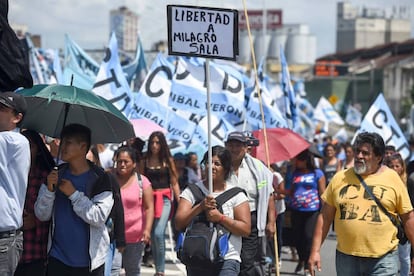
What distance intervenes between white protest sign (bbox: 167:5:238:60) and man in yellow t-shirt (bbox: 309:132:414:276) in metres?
1.18

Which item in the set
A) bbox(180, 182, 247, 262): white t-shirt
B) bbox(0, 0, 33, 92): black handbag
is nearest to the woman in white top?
bbox(180, 182, 247, 262): white t-shirt

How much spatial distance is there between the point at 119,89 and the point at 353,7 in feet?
473

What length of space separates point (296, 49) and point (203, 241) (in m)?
115

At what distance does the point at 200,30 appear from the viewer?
7.17m

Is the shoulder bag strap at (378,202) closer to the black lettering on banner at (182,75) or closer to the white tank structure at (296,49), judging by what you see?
the black lettering on banner at (182,75)

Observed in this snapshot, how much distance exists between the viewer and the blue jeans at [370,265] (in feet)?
23.2

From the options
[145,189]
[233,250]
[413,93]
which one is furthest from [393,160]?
[413,93]

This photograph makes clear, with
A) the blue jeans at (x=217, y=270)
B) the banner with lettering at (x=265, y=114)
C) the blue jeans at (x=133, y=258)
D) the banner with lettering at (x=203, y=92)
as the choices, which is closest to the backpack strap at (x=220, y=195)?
the blue jeans at (x=217, y=270)

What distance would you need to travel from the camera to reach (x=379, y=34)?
13788 centimetres

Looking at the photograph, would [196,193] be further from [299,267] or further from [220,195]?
[299,267]

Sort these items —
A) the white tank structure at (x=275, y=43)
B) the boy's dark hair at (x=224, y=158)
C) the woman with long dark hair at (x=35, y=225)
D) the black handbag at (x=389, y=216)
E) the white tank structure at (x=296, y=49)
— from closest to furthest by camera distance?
1. the woman with long dark hair at (x=35, y=225)
2. the black handbag at (x=389, y=216)
3. the boy's dark hair at (x=224, y=158)
4. the white tank structure at (x=275, y=43)
5. the white tank structure at (x=296, y=49)

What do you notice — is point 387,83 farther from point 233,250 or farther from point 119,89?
point 233,250

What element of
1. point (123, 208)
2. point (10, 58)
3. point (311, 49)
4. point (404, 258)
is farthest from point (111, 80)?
point (311, 49)

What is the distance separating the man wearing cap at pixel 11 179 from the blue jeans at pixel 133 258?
326 cm
